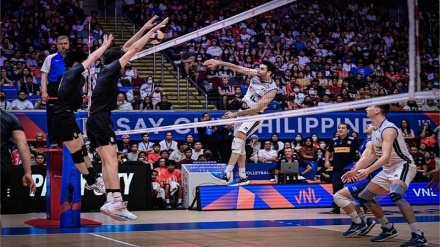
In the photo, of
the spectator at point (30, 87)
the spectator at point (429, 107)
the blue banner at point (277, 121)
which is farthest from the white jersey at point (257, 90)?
the spectator at point (429, 107)

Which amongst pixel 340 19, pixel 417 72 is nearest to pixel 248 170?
pixel 340 19

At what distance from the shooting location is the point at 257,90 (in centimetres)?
1234

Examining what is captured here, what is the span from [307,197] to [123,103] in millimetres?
5571

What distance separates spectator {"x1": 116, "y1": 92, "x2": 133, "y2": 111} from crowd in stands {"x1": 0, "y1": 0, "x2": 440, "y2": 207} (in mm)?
27

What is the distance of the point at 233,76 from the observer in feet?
58.5

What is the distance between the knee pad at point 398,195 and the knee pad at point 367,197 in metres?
0.63

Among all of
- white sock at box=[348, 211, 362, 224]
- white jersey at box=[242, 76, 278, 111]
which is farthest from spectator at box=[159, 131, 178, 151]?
white sock at box=[348, 211, 362, 224]

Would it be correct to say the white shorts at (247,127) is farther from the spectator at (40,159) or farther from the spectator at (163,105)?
the spectator at (163,105)

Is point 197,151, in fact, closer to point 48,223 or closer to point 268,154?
point 268,154

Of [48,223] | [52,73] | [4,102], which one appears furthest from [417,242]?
[4,102]

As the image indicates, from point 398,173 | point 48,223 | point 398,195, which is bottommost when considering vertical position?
point 48,223

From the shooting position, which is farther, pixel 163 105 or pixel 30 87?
pixel 163 105

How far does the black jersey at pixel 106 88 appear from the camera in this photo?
1006 cm

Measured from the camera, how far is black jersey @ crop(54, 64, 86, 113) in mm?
10869
